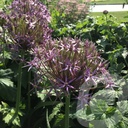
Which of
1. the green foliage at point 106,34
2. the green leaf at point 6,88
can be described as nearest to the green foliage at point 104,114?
the green leaf at point 6,88

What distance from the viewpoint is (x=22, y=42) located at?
2.51m

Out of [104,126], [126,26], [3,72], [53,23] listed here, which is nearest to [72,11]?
[53,23]

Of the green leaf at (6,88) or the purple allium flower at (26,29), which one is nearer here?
the purple allium flower at (26,29)

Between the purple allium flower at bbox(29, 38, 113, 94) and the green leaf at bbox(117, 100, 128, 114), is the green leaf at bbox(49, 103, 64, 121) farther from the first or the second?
the purple allium flower at bbox(29, 38, 113, 94)

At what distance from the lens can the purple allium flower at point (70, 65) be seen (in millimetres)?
1850

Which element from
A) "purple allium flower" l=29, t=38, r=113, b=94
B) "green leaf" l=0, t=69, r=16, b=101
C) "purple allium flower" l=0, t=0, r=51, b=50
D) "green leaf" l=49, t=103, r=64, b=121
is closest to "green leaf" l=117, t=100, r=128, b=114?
"purple allium flower" l=29, t=38, r=113, b=94

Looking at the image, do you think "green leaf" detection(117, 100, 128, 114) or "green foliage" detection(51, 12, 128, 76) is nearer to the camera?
"green leaf" detection(117, 100, 128, 114)

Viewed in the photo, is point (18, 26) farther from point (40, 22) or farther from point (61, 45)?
point (61, 45)

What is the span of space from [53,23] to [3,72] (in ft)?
4.82

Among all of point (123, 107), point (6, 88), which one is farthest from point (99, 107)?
point (6, 88)

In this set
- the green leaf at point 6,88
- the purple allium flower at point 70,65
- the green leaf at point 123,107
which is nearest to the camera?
Answer: the purple allium flower at point 70,65

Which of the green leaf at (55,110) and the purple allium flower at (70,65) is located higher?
the purple allium flower at (70,65)

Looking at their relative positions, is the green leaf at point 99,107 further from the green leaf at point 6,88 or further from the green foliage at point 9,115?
the green leaf at point 6,88

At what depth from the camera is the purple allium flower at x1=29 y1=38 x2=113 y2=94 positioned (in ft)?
6.07
